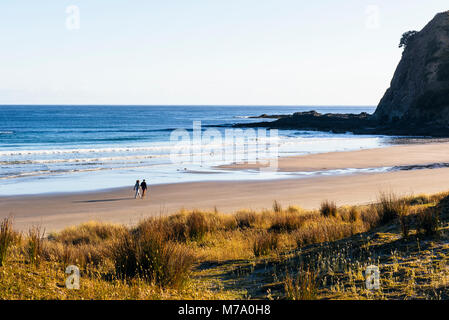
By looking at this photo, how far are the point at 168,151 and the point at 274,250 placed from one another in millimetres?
39994

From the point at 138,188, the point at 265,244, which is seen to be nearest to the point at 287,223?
the point at 265,244

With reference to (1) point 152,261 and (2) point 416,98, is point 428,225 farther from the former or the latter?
(2) point 416,98

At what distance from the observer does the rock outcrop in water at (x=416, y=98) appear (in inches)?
2948

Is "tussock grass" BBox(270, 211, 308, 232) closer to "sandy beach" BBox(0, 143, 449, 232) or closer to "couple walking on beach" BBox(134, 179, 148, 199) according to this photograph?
"sandy beach" BBox(0, 143, 449, 232)

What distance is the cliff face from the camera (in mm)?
76000

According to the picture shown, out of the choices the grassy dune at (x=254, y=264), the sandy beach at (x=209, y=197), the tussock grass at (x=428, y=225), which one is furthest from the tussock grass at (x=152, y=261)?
the sandy beach at (x=209, y=197)

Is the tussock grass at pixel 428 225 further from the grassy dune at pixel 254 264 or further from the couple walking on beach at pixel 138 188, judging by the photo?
the couple walking on beach at pixel 138 188

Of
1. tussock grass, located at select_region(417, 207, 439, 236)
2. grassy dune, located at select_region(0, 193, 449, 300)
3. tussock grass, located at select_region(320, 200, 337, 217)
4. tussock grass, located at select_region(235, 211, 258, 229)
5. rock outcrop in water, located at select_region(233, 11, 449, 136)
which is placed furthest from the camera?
rock outcrop in water, located at select_region(233, 11, 449, 136)

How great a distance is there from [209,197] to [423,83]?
68.4 m

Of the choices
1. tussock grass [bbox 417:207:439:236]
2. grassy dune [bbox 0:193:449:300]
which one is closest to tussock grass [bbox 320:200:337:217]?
grassy dune [bbox 0:193:449:300]

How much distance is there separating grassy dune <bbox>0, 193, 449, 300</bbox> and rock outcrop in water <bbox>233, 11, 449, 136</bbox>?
207 feet
